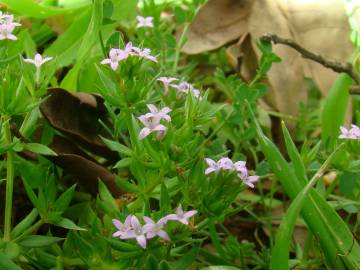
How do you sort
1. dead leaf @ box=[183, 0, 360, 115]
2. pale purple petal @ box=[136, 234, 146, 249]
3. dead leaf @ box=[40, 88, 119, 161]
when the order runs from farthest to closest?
dead leaf @ box=[183, 0, 360, 115]
dead leaf @ box=[40, 88, 119, 161]
pale purple petal @ box=[136, 234, 146, 249]

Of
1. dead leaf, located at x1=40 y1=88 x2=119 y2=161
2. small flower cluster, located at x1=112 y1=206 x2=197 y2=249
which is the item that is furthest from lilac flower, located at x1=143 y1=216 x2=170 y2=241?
dead leaf, located at x1=40 y1=88 x2=119 y2=161

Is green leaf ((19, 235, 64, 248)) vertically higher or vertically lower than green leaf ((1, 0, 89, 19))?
lower

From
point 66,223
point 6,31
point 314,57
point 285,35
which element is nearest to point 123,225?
point 66,223

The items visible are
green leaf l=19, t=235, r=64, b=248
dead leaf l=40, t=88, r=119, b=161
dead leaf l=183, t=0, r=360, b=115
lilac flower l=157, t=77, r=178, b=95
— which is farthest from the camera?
dead leaf l=183, t=0, r=360, b=115

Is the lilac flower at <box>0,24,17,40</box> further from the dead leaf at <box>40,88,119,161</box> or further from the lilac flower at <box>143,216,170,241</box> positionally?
the lilac flower at <box>143,216,170,241</box>

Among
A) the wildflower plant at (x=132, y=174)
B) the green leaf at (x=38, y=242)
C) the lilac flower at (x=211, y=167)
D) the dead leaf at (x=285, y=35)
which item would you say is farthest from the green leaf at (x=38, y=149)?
the dead leaf at (x=285, y=35)

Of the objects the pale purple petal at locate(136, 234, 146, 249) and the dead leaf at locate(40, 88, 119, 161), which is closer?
the pale purple petal at locate(136, 234, 146, 249)
